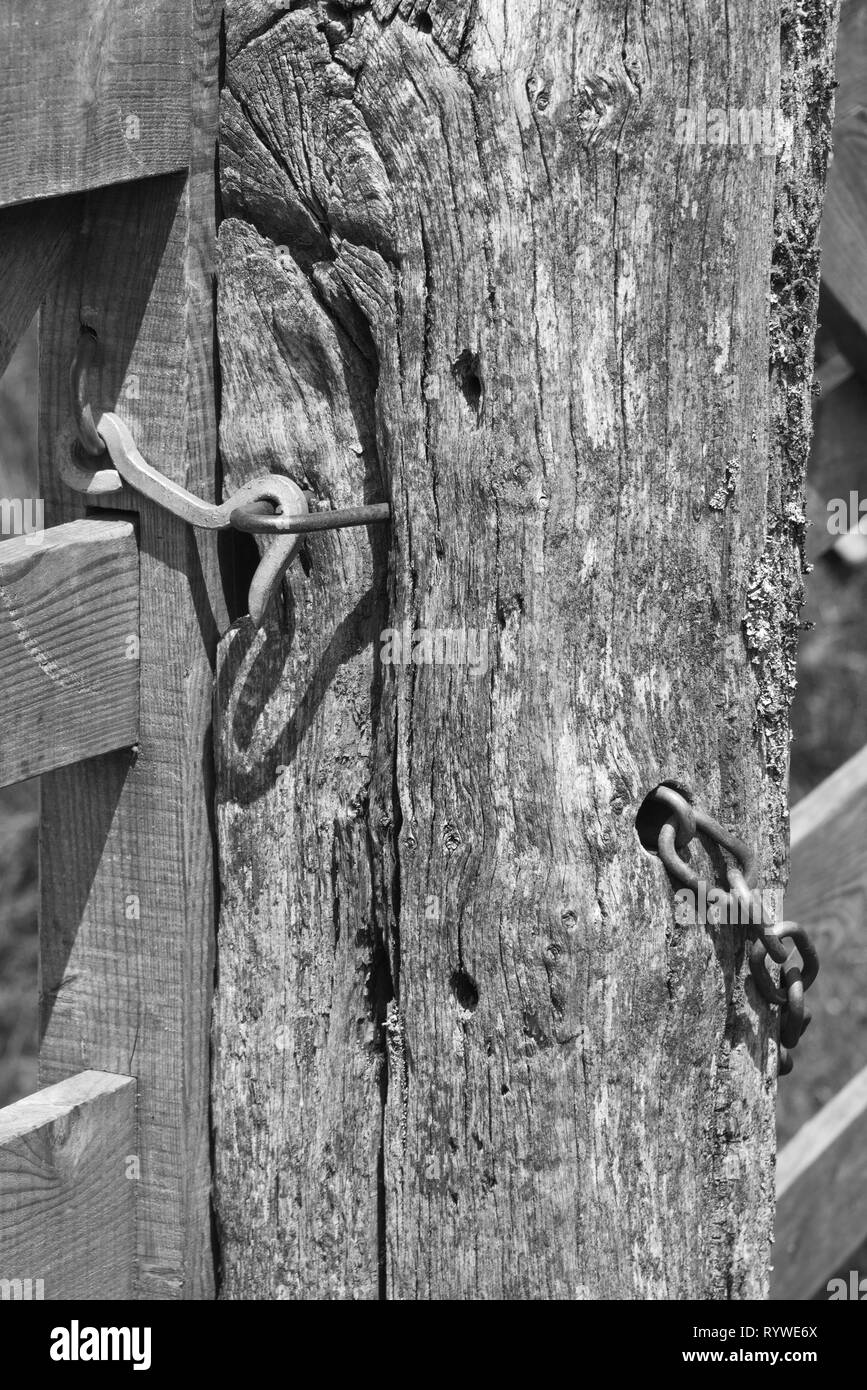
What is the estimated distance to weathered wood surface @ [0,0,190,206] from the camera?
105cm

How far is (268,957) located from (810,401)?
26.3 inches

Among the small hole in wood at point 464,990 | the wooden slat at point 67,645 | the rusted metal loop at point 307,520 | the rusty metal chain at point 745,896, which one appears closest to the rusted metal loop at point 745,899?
the rusty metal chain at point 745,896

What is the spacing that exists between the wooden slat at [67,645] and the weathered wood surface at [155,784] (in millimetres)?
22

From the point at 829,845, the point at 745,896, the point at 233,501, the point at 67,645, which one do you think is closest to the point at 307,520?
the point at 233,501

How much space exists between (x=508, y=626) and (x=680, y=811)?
0.67ft

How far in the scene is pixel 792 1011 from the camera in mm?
1287

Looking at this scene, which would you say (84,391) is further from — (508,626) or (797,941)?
(797,941)

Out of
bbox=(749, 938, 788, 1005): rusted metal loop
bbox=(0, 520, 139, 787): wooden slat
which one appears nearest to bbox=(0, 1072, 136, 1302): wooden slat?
bbox=(0, 520, 139, 787): wooden slat

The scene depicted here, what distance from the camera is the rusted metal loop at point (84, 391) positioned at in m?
1.24

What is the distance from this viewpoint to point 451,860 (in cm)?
120

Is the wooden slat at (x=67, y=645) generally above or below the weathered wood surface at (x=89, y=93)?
below

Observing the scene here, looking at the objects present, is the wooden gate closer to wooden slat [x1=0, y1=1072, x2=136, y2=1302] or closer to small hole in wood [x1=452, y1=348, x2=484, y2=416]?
wooden slat [x1=0, y1=1072, x2=136, y2=1302]

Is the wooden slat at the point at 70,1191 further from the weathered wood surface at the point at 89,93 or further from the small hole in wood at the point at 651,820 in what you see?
the weathered wood surface at the point at 89,93
